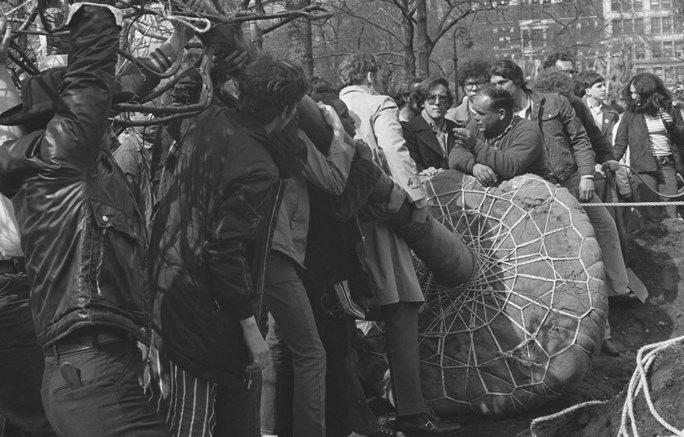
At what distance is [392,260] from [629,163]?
4.95 meters

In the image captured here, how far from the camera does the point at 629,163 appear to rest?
952 cm

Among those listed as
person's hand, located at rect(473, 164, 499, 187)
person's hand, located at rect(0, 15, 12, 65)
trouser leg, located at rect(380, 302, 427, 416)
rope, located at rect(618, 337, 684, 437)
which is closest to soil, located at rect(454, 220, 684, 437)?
rope, located at rect(618, 337, 684, 437)

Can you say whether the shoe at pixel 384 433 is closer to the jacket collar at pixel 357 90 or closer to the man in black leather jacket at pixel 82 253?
the jacket collar at pixel 357 90

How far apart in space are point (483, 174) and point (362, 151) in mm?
1403

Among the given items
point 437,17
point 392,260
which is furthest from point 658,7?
point 392,260

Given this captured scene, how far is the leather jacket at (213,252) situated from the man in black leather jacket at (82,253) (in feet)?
1.10

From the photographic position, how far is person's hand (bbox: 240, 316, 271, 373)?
141 inches

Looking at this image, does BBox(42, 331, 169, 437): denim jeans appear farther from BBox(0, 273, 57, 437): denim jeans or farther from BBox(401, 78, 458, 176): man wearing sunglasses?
BBox(401, 78, 458, 176): man wearing sunglasses

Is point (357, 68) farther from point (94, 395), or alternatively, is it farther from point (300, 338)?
point (94, 395)

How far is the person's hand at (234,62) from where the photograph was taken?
372 cm

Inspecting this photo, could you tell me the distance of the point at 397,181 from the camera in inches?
209

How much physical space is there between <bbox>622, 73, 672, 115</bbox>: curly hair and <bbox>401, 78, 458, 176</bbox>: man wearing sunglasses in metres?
2.95

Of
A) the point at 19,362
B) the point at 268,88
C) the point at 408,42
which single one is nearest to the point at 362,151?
the point at 268,88

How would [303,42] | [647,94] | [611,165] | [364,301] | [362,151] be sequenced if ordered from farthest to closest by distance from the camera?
[303,42] → [647,94] → [611,165] → [364,301] → [362,151]
